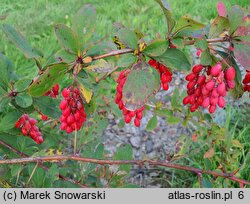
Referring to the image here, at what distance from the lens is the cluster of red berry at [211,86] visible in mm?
980

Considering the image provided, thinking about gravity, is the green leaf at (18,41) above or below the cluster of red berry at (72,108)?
above

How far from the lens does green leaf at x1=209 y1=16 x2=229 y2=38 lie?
3.15ft

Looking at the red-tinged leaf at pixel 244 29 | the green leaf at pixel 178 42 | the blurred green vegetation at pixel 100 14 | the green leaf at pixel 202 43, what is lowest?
the green leaf at pixel 202 43

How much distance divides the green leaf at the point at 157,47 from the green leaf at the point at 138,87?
0.03m

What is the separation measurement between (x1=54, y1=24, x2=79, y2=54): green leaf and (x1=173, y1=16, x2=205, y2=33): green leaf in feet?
0.73

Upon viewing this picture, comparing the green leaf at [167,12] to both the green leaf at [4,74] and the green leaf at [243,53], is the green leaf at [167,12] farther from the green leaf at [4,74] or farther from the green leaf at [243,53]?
the green leaf at [4,74]

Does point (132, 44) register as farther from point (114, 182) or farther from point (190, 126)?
point (190, 126)

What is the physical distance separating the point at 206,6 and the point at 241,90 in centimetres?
318

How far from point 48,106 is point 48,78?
1.07 feet

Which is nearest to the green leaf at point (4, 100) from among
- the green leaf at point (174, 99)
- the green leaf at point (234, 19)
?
the green leaf at point (234, 19)

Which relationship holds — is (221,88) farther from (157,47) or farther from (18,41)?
(18,41)

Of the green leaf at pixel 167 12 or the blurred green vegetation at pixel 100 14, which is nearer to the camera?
the green leaf at pixel 167 12

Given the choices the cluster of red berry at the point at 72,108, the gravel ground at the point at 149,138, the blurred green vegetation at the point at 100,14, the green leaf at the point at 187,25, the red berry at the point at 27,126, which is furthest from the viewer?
the blurred green vegetation at the point at 100,14

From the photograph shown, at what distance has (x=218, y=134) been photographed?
1817mm
